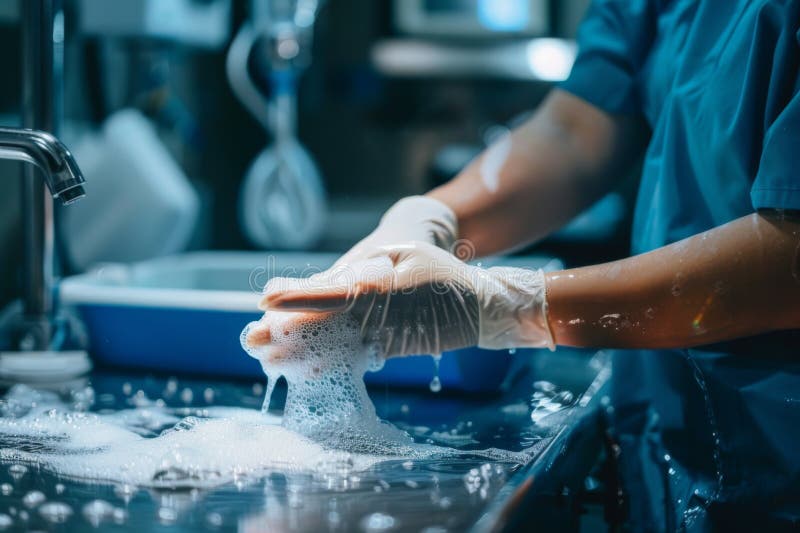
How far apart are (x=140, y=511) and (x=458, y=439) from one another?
13.5 inches

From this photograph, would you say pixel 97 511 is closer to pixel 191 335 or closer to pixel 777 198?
pixel 191 335

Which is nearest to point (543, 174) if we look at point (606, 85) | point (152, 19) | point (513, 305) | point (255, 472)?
point (606, 85)

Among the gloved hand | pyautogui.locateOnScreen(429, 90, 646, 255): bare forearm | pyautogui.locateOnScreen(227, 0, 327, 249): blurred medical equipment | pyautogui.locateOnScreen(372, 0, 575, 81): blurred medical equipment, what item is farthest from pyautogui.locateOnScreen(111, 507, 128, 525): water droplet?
pyautogui.locateOnScreen(372, 0, 575, 81): blurred medical equipment

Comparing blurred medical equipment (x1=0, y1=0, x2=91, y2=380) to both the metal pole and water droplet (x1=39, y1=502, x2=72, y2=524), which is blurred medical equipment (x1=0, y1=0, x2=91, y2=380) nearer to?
the metal pole

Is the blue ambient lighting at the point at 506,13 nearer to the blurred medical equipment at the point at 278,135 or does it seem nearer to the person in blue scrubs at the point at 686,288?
the blurred medical equipment at the point at 278,135

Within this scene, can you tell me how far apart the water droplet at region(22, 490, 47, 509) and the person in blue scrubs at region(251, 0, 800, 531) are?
254 mm

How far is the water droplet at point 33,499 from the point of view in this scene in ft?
2.22

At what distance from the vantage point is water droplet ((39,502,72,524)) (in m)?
0.65

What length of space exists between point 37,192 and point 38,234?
0.06m

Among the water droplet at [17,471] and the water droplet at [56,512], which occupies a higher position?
the water droplet at [17,471]

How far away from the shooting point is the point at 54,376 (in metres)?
1.11

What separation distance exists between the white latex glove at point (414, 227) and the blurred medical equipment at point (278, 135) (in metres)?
1.14

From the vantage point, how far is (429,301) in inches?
33.9

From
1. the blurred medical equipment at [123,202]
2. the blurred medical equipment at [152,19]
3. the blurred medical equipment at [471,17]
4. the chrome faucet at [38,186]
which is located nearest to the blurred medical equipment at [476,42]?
the blurred medical equipment at [471,17]
